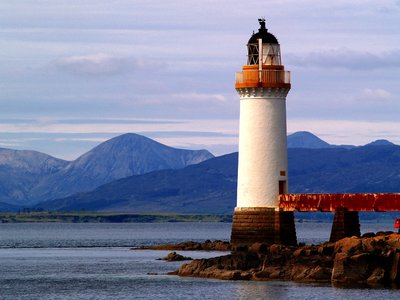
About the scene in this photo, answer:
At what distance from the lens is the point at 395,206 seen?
219 feet

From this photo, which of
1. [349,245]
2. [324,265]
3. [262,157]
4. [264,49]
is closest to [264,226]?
[262,157]

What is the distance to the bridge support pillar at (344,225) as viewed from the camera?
6781cm

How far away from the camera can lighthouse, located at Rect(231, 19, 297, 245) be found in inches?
2800

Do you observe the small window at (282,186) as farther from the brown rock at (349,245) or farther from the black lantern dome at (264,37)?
the brown rock at (349,245)

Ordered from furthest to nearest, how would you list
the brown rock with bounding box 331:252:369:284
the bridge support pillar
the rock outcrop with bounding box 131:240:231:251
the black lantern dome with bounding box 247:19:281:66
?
the rock outcrop with bounding box 131:240:231:251
the black lantern dome with bounding box 247:19:281:66
the bridge support pillar
the brown rock with bounding box 331:252:369:284

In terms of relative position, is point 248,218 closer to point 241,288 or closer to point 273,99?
point 273,99

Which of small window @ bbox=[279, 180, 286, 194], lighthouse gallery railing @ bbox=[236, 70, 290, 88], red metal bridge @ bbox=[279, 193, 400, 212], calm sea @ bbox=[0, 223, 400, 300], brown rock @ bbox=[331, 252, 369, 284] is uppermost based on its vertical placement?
lighthouse gallery railing @ bbox=[236, 70, 290, 88]

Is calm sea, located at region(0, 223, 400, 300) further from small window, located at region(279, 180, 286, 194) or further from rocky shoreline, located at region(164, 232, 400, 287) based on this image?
small window, located at region(279, 180, 286, 194)

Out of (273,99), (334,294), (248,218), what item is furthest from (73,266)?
(334,294)

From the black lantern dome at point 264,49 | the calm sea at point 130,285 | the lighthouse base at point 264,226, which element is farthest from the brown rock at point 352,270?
the black lantern dome at point 264,49

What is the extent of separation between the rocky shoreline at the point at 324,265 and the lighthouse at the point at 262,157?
8.03 meters

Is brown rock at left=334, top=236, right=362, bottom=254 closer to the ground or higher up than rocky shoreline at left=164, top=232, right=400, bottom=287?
higher up

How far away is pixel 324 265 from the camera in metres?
56.7

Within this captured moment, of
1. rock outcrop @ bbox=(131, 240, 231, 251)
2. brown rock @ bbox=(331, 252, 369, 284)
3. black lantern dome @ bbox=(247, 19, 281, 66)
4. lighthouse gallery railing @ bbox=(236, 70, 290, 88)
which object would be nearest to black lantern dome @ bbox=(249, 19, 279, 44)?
black lantern dome @ bbox=(247, 19, 281, 66)
